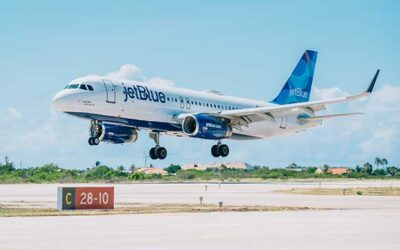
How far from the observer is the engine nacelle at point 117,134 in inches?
2739

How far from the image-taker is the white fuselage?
214ft

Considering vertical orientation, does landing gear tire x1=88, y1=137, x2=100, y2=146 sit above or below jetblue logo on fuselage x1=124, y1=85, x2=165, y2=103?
below

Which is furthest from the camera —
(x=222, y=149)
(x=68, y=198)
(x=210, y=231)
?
(x=222, y=149)

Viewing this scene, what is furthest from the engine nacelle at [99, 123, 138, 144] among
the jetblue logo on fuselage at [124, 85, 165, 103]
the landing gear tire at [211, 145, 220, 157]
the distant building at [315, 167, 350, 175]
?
the distant building at [315, 167, 350, 175]

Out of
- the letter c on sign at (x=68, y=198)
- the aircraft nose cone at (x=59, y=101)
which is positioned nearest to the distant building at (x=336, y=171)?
the aircraft nose cone at (x=59, y=101)

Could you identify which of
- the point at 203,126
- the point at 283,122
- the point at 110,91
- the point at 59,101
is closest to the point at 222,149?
the point at 203,126

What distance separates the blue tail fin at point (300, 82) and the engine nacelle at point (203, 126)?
14.2 meters

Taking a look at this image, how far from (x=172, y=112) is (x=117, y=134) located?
15.9 feet

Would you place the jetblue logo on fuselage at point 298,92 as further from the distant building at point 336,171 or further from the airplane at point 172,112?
the distant building at point 336,171

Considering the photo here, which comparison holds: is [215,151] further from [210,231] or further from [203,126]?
[210,231]

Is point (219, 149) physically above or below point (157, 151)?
above

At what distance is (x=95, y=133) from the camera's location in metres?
69.4

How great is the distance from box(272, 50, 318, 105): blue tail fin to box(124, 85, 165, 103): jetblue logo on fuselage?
A: 59.1ft

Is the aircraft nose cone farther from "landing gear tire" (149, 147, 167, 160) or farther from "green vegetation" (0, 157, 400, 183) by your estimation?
"green vegetation" (0, 157, 400, 183)
